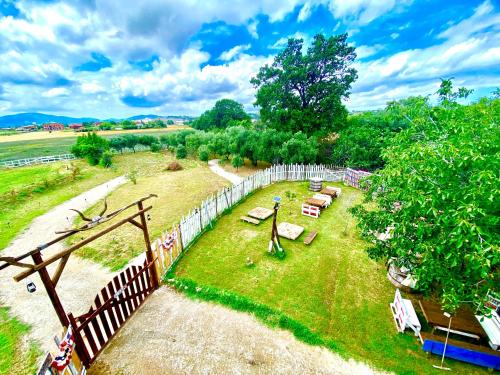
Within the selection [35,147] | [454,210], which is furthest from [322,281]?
[35,147]

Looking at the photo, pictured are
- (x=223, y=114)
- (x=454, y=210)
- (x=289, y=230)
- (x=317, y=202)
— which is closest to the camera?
(x=454, y=210)

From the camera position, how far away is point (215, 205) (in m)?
10.9

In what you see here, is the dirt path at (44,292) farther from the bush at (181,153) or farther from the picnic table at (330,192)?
the bush at (181,153)

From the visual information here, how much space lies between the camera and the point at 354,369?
4.62 m

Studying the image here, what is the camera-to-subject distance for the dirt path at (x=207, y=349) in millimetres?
4621

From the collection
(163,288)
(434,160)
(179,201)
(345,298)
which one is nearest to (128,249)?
(163,288)

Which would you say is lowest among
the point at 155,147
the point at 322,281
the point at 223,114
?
the point at 322,281

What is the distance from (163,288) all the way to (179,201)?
7895mm

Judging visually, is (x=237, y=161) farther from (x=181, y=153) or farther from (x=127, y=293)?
(x=127, y=293)

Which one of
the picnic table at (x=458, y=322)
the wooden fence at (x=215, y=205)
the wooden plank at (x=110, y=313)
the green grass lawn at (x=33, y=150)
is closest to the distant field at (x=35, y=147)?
the green grass lawn at (x=33, y=150)

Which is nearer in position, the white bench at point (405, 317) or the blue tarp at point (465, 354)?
the blue tarp at point (465, 354)

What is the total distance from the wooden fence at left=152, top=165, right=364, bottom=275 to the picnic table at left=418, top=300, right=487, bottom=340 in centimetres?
744

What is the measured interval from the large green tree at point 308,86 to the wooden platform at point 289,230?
13552mm

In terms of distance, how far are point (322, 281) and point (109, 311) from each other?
6.00m
